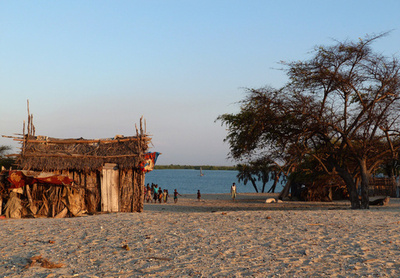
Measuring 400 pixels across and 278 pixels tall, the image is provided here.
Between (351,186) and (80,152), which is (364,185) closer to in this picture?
(351,186)

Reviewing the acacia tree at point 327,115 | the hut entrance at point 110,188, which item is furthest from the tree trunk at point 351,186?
the hut entrance at point 110,188

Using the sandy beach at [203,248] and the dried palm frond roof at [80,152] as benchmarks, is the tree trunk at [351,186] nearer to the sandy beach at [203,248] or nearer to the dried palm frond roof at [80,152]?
the sandy beach at [203,248]

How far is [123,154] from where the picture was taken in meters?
19.0

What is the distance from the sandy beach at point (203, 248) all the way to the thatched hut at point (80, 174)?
3211 mm

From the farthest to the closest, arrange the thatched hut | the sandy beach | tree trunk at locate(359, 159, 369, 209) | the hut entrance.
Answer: tree trunk at locate(359, 159, 369, 209), the hut entrance, the thatched hut, the sandy beach

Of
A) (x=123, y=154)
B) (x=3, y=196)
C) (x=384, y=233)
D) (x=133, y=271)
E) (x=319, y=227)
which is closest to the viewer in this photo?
(x=133, y=271)

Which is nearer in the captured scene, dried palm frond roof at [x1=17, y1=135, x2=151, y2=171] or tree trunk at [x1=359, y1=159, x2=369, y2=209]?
dried palm frond roof at [x1=17, y1=135, x2=151, y2=171]

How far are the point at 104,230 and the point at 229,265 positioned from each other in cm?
535

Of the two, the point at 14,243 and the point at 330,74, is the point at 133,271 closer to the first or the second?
the point at 14,243

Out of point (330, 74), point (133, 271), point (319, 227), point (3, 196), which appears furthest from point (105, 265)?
point (330, 74)

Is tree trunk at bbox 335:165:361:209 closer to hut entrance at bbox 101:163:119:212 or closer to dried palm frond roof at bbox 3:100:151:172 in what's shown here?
dried palm frond roof at bbox 3:100:151:172

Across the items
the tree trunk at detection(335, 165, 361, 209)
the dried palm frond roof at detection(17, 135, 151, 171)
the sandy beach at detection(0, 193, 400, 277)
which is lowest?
the sandy beach at detection(0, 193, 400, 277)

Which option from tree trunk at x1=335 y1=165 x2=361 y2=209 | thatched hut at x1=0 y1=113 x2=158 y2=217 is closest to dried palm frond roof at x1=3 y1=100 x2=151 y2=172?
thatched hut at x1=0 y1=113 x2=158 y2=217

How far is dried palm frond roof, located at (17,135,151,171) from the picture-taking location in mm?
18031
